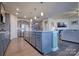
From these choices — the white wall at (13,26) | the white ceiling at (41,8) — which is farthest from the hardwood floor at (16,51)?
the white ceiling at (41,8)

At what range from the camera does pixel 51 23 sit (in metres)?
3.45

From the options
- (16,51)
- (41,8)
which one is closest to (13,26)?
(16,51)

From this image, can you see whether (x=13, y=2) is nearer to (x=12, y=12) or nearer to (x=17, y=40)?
(x=12, y=12)

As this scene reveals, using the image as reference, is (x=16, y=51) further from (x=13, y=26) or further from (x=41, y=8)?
(x=41, y=8)

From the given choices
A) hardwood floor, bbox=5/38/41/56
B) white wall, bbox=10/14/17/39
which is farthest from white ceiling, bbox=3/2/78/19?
hardwood floor, bbox=5/38/41/56

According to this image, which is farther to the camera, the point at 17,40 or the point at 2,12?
the point at 17,40

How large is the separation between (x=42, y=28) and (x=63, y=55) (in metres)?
0.96

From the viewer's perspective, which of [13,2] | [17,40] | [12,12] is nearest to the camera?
[13,2]

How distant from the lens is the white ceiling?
3.10 meters

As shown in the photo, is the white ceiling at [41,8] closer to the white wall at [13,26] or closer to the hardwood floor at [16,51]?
the white wall at [13,26]

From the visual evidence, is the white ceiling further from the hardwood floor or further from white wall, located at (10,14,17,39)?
the hardwood floor

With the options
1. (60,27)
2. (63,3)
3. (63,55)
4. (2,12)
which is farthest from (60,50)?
(2,12)

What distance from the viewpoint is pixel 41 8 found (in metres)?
3.27

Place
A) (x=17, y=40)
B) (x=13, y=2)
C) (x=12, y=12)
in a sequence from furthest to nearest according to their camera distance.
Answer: (x=17, y=40), (x=12, y=12), (x=13, y=2)
